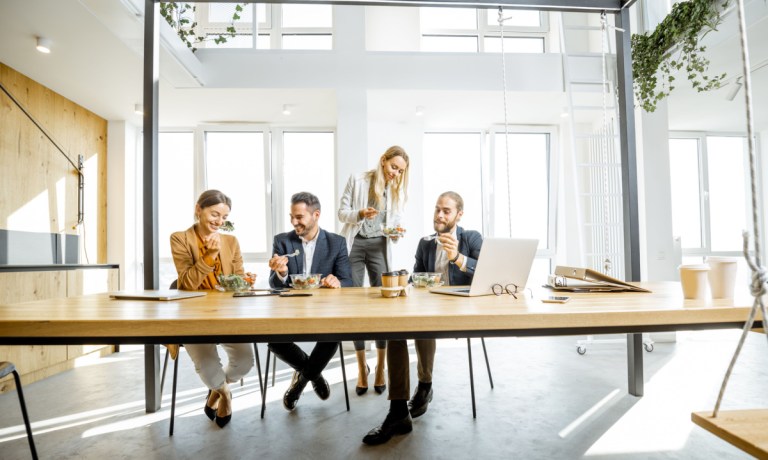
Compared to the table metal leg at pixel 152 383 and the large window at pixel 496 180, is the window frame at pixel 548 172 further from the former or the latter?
the table metal leg at pixel 152 383

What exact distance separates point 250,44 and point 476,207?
3.40 metres

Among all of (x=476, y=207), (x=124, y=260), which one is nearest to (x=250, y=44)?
(x=124, y=260)

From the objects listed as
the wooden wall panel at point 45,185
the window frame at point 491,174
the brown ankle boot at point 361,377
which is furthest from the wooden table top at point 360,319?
the window frame at point 491,174

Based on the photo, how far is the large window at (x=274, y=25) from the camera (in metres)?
5.34

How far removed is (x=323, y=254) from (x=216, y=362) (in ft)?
2.62

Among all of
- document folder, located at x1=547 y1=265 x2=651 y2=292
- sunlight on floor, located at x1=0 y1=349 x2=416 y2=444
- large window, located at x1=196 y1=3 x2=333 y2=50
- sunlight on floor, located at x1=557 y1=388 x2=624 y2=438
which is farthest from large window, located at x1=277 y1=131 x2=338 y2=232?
document folder, located at x1=547 y1=265 x2=651 y2=292

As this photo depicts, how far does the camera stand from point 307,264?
2703mm

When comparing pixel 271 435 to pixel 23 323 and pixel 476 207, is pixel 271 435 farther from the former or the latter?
pixel 476 207

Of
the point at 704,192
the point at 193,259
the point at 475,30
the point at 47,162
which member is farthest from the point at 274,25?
the point at 704,192

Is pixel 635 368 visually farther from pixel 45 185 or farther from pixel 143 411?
pixel 45 185

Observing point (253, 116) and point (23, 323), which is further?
point (253, 116)

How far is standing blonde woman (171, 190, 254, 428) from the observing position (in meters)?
2.26

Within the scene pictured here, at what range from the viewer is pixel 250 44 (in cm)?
550

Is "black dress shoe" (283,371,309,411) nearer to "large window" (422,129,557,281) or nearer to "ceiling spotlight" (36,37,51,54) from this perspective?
"ceiling spotlight" (36,37,51,54)
